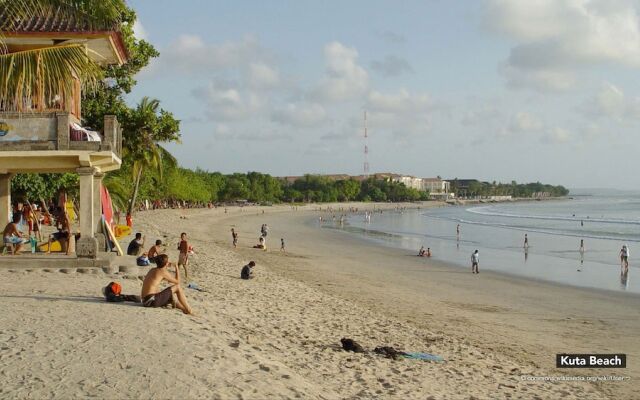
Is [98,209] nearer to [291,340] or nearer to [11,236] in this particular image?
[11,236]

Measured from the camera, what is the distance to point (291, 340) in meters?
9.45

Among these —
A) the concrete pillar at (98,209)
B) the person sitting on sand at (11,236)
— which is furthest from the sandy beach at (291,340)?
the concrete pillar at (98,209)

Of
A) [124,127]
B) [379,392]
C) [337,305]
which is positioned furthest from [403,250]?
[379,392]

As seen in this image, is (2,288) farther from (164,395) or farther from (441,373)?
(441,373)

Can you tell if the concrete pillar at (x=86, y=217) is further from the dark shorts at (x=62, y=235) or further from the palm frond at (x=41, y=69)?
the palm frond at (x=41, y=69)

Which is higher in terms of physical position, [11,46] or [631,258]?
[11,46]

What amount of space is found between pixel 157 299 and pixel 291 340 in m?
2.21

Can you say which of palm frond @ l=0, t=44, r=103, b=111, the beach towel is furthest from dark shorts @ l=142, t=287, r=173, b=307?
the beach towel

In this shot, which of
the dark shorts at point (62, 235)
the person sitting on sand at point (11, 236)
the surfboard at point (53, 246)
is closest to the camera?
the person sitting on sand at point (11, 236)

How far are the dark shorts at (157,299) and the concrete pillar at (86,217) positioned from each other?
442cm

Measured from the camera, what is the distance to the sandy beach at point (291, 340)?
610cm

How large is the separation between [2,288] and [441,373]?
771 centimetres

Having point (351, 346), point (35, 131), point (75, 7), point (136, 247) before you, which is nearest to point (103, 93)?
point (136, 247)

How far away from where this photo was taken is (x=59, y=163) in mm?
12992
